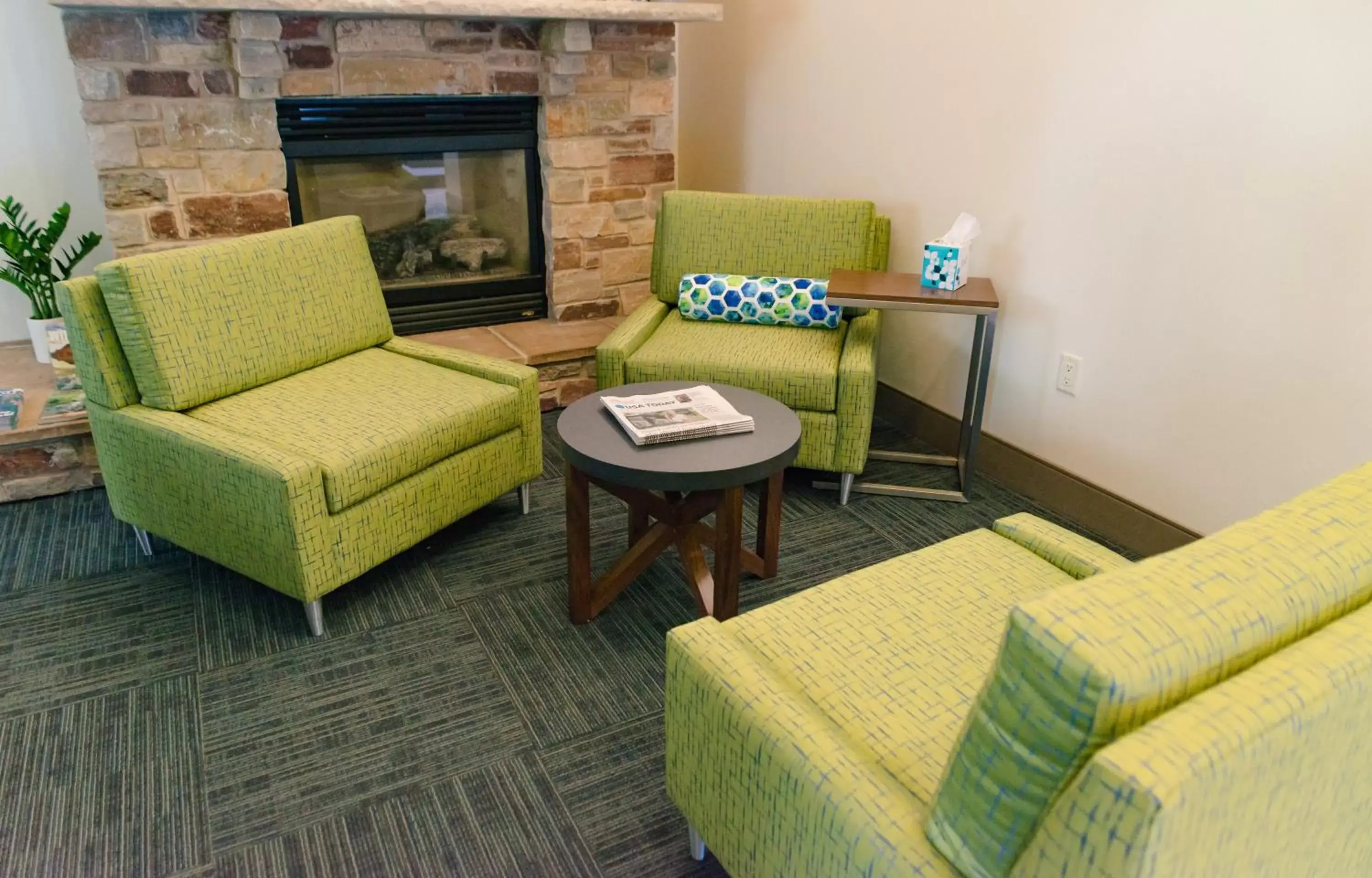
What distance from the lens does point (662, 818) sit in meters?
1.73

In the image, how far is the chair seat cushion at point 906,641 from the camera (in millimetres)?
1313

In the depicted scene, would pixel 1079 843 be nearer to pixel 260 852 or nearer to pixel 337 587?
pixel 260 852

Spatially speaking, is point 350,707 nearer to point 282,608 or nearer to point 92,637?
point 282,608

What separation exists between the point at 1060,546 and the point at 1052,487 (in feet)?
4.07

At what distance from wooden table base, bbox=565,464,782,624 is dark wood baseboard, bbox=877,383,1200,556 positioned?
1007 millimetres

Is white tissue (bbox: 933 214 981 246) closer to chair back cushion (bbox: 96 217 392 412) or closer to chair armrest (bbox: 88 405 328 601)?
chair back cushion (bbox: 96 217 392 412)

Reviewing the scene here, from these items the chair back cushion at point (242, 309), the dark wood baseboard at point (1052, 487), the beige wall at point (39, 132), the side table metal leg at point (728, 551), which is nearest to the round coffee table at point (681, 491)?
the side table metal leg at point (728, 551)

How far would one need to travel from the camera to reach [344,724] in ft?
6.40

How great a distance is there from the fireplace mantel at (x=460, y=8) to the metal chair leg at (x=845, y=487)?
1788 millimetres

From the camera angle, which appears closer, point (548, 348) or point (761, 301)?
point (761, 301)

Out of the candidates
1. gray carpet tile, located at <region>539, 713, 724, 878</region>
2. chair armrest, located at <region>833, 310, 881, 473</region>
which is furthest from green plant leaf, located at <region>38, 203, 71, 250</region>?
chair armrest, located at <region>833, 310, 881, 473</region>

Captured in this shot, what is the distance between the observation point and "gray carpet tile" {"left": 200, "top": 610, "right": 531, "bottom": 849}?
1.77 metres

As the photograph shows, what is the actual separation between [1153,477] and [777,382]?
1067 millimetres

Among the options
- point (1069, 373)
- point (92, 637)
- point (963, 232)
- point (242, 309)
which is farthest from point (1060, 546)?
point (92, 637)
